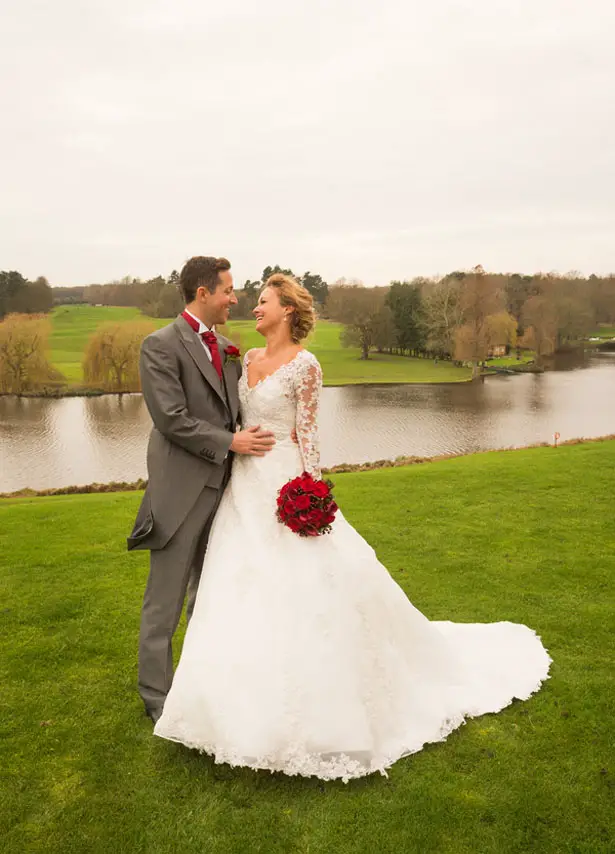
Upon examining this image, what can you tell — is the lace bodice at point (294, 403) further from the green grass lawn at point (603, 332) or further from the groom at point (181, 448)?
the green grass lawn at point (603, 332)

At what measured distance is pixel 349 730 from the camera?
3.64 meters

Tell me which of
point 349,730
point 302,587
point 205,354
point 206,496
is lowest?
point 349,730

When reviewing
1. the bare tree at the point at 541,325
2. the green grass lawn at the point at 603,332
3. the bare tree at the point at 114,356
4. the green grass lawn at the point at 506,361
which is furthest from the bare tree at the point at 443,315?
the green grass lawn at the point at 603,332

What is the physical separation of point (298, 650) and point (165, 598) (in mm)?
986

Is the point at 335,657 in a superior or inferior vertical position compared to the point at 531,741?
superior

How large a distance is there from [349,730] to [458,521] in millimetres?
5733

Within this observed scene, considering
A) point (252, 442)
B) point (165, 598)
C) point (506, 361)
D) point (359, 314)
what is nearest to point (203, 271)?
point (252, 442)

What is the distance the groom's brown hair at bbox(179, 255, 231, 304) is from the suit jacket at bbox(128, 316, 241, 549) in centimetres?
27

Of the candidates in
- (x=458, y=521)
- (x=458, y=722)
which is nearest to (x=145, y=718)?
(x=458, y=722)

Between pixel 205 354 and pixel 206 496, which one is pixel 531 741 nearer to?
pixel 206 496

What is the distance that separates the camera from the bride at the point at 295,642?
3.59 meters

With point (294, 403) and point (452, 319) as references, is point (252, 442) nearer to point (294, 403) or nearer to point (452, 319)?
point (294, 403)

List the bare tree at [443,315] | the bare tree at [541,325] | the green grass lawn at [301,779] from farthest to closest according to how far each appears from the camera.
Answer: the bare tree at [541,325]
the bare tree at [443,315]
the green grass lawn at [301,779]

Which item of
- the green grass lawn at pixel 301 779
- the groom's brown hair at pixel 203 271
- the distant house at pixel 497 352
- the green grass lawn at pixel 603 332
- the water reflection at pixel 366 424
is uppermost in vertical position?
the green grass lawn at pixel 603 332
